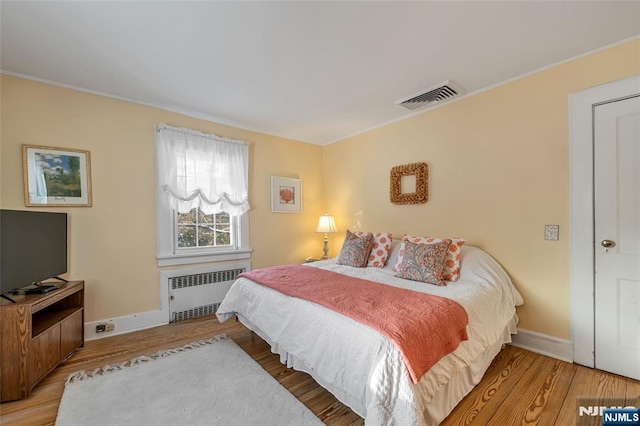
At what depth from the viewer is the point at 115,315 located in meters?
2.69

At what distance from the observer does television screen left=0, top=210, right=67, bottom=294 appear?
1850 millimetres

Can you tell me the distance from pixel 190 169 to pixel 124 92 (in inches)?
37.0

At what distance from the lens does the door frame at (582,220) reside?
6.71 feet

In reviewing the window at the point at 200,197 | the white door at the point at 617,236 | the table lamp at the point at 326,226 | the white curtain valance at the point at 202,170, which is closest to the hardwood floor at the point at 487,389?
the white door at the point at 617,236

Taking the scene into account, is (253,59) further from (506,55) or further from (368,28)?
(506,55)

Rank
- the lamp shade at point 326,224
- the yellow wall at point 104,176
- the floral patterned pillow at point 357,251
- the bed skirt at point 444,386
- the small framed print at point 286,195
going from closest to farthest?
the bed skirt at point 444,386
the yellow wall at point 104,176
the floral patterned pillow at point 357,251
the small framed print at point 286,195
the lamp shade at point 326,224

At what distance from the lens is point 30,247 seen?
2.04 m

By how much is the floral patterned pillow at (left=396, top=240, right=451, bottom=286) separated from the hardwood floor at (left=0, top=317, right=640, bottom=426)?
0.78 meters

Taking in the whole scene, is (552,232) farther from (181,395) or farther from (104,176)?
(104,176)

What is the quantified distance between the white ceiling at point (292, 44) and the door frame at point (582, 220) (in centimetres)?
41

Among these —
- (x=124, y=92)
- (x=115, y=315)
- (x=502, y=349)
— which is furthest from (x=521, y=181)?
(x=115, y=315)

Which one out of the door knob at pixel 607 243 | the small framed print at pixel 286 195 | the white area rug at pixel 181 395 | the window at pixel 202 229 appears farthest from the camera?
the small framed print at pixel 286 195

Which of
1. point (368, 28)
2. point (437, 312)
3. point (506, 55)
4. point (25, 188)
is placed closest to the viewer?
point (437, 312)

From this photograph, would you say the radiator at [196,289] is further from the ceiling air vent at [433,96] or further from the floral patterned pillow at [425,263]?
the ceiling air vent at [433,96]
